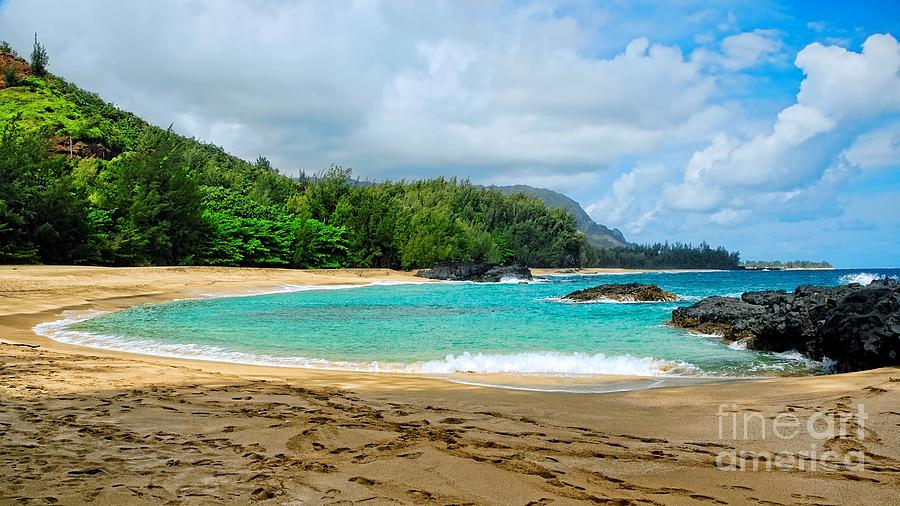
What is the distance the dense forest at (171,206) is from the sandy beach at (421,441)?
1242 inches

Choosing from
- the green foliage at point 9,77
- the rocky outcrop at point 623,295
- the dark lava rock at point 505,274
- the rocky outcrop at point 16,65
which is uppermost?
the rocky outcrop at point 16,65

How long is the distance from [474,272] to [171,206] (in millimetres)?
32150

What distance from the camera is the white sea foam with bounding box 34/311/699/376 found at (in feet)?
32.5

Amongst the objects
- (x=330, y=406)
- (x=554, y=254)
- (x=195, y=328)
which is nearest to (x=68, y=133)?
(x=195, y=328)

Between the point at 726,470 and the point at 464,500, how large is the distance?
1951 millimetres

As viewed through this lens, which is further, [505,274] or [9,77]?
[9,77]

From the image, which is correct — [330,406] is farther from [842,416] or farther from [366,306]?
[366,306]

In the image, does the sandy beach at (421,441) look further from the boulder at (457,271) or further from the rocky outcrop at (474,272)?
the boulder at (457,271)

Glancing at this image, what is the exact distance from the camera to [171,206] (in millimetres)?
42906

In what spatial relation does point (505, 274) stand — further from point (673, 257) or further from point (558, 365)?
point (673, 257)

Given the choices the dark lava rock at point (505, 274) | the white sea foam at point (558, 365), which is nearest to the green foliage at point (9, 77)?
the dark lava rock at point (505, 274)

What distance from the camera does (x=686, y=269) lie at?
495 ft

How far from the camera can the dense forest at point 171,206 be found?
3378 centimetres

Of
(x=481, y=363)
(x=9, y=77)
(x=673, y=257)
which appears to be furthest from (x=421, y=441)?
(x=673, y=257)
